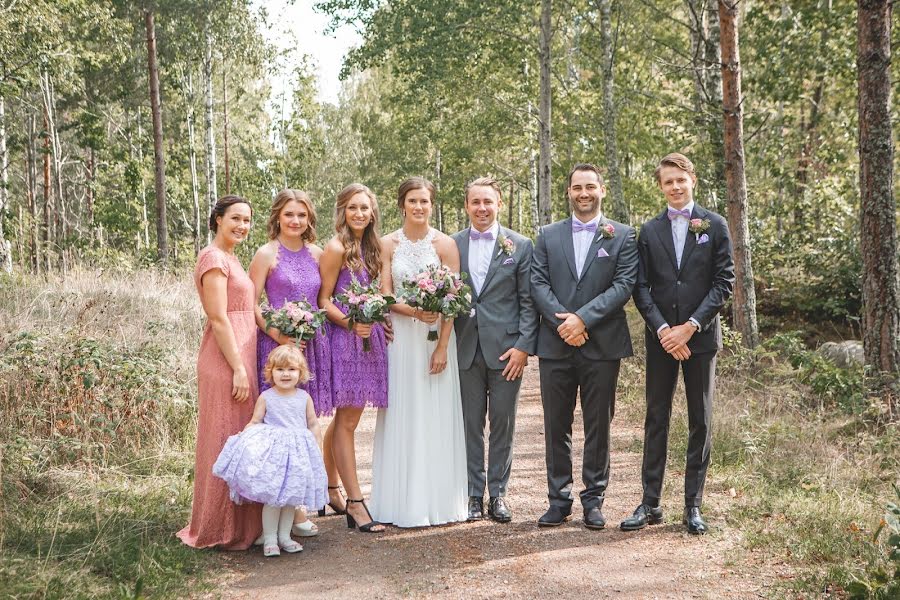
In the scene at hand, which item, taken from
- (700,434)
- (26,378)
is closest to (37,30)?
(26,378)

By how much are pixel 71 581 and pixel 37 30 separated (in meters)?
13.9

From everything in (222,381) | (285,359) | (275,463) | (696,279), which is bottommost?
(275,463)

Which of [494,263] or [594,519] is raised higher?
[494,263]

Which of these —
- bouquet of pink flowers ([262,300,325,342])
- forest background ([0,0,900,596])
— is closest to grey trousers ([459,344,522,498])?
bouquet of pink flowers ([262,300,325,342])

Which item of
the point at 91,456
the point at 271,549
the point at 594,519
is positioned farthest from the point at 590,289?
the point at 91,456

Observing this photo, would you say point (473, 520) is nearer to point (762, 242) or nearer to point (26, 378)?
point (26, 378)

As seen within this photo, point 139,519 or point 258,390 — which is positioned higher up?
point 258,390

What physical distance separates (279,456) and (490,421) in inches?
62.0

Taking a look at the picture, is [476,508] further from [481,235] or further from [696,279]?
[696,279]

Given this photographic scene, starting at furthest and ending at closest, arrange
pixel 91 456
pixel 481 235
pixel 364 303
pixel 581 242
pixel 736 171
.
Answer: pixel 736 171 < pixel 91 456 < pixel 481 235 < pixel 581 242 < pixel 364 303

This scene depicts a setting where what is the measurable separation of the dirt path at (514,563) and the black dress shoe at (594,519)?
50 mm

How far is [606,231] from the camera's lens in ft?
17.3

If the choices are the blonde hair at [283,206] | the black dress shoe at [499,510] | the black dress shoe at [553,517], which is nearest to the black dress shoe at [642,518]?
the black dress shoe at [553,517]

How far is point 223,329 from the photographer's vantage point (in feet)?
16.0
